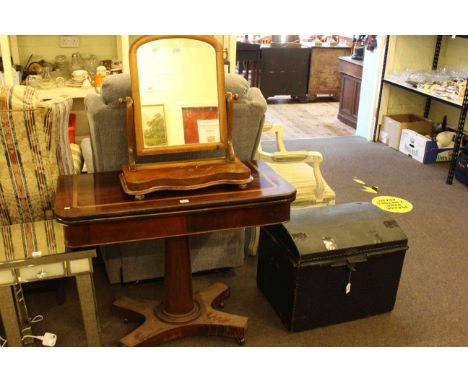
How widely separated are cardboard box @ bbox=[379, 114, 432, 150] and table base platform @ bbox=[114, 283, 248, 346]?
10.4ft

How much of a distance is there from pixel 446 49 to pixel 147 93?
395 cm

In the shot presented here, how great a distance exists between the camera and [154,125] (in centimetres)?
170

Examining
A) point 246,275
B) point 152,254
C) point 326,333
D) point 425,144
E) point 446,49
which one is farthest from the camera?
point 446,49

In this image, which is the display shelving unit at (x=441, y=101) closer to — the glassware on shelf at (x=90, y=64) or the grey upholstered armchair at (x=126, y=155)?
the grey upholstered armchair at (x=126, y=155)

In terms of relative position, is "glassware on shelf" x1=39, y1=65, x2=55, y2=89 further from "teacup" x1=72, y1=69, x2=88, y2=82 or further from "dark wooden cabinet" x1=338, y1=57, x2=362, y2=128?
"dark wooden cabinet" x1=338, y1=57, x2=362, y2=128

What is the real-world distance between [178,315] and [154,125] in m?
0.84

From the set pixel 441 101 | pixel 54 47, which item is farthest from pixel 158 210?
pixel 441 101

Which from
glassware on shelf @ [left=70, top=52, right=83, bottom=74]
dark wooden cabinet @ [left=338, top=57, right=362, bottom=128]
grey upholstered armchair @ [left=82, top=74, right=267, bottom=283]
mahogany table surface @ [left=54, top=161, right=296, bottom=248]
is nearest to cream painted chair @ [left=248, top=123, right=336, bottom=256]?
grey upholstered armchair @ [left=82, top=74, right=267, bottom=283]

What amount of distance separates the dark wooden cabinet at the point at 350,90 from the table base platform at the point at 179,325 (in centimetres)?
381

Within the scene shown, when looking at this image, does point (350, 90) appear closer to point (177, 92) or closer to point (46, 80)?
point (46, 80)
